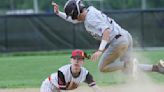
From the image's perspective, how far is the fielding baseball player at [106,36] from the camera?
8.25m

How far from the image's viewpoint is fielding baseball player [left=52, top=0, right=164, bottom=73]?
8250 millimetres

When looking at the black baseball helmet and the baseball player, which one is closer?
the baseball player

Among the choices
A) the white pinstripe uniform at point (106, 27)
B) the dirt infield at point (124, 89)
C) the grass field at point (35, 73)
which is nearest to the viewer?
the white pinstripe uniform at point (106, 27)

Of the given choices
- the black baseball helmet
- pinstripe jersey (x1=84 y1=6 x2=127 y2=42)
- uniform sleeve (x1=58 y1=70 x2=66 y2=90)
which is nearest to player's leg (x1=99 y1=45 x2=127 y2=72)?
pinstripe jersey (x1=84 y1=6 x2=127 y2=42)

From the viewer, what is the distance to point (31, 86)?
454 inches

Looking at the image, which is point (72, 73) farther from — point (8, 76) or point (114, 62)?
point (8, 76)

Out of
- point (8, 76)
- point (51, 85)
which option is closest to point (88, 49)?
point (8, 76)

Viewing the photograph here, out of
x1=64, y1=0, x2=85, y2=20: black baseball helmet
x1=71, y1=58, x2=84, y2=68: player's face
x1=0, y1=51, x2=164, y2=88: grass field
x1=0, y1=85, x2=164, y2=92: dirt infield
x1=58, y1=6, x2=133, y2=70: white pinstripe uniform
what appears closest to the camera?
x1=71, y1=58, x2=84, y2=68: player's face

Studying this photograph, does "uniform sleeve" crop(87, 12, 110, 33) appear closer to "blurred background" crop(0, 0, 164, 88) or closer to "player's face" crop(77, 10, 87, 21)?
"player's face" crop(77, 10, 87, 21)

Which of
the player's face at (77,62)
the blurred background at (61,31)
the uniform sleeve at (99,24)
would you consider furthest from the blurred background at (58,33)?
the player's face at (77,62)

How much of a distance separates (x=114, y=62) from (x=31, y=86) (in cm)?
280

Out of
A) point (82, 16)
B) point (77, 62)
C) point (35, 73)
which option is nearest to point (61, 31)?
point (35, 73)

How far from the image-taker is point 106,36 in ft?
26.8

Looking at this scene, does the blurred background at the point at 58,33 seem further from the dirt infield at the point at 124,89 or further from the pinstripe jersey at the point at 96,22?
the pinstripe jersey at the point at 96,22
